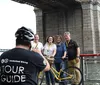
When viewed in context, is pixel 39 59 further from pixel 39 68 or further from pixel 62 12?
pixel 62 12

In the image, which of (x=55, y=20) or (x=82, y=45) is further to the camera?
(x=55, y=20)

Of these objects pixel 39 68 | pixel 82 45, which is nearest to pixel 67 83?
pixel 39 68

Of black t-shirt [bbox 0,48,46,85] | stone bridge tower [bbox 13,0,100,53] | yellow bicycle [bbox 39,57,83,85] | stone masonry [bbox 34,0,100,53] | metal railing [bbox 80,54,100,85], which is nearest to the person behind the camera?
black t-shirt [bbox 0,48,46,85]

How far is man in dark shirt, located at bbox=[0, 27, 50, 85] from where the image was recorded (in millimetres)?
2652

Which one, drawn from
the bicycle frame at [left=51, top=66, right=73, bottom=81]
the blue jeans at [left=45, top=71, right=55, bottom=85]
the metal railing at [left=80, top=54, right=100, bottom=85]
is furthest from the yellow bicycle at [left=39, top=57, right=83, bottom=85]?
the metal railing at [left=80, top=54, right=100, bottom=85]

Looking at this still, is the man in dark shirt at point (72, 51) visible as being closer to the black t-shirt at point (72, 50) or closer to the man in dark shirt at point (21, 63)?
the black t-shirt at point (72, 50)

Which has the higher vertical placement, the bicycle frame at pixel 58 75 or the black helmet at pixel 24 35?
the black helmet at pixel 24 35

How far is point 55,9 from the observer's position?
4081 centimetres

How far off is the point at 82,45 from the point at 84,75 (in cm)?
2880

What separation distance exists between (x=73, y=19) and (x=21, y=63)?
1482 inches

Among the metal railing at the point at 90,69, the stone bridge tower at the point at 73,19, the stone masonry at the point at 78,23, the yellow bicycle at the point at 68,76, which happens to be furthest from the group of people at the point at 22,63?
the stone masonry at the point at 78,23

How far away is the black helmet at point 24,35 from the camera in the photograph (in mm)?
2711

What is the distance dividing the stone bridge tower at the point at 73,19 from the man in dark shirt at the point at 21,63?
33.3m

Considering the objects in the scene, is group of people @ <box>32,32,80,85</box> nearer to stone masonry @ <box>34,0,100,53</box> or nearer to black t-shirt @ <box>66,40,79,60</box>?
→ black t-shirt @ <box>66,40,79,60</box>
